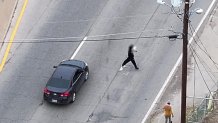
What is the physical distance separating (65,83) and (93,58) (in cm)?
394

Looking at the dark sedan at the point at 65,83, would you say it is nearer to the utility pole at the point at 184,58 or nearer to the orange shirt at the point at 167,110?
the orange shirt at the point at 167,110

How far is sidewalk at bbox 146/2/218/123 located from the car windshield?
454cm

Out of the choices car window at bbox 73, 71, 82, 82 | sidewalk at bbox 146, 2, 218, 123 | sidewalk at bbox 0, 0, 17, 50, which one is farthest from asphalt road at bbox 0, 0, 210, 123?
car window at bbox 73, 71, 82, 82

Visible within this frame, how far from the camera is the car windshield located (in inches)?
1344

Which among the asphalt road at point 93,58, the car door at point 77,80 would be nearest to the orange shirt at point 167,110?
the asphalt road at point 93,58

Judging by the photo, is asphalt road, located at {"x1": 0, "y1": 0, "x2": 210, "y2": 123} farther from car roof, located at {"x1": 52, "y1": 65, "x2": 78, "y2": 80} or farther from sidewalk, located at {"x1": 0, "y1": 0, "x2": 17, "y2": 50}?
car roof, located at {"x1": 52, "y1": 65, "x2": 78, "y2": 80}

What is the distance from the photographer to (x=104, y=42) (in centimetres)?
3884

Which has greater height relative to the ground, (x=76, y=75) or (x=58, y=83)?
(x=76, y=75)

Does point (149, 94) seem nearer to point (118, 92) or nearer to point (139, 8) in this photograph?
point (118, 92)

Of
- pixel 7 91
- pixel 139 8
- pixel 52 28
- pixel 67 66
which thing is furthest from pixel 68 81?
pixel 139 8

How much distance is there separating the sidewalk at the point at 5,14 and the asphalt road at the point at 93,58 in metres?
0.90

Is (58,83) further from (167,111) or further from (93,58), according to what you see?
(167,111)

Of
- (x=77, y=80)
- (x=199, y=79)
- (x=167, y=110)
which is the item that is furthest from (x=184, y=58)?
(x=77, y=80)

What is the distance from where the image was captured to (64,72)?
34656mm
